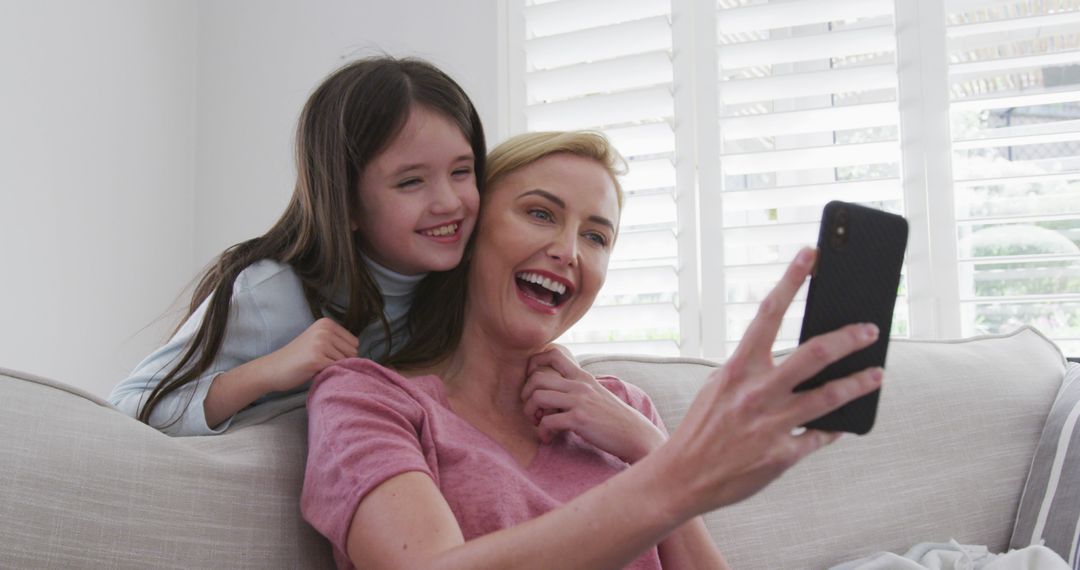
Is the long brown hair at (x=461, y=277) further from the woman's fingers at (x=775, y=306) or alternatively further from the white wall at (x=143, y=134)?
the white wall at (x=143, y=134)

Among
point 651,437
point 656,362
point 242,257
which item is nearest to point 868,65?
point 656,362

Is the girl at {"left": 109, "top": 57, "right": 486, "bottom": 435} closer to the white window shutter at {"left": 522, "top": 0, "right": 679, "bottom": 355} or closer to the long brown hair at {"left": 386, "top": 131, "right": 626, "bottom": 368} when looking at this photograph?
the long brown hair at {"left": 386, "top": 131, "right": 626, "bottom": 368}

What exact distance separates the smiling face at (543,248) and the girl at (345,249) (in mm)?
56

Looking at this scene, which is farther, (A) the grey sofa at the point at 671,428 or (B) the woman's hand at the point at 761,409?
(A) the grey sofa at the point at 671,428

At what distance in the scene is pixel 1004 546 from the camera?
1.72 meters

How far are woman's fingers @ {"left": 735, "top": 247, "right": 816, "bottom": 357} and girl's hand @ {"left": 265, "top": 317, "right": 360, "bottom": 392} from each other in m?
0.67

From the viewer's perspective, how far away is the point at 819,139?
8.80 ft

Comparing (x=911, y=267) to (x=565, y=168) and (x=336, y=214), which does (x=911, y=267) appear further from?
(x=336, y=214)

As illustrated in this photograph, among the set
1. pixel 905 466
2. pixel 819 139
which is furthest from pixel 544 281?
pixel 819 139

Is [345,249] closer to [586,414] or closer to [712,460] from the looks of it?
[586,414]

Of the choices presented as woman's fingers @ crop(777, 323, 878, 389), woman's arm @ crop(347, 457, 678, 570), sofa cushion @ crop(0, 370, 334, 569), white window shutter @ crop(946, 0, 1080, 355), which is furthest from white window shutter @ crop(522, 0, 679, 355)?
woman's fingers @ crop(777, 323, 878, 389)

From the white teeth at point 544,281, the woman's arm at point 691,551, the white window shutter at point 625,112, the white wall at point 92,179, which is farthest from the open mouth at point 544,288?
the white wall at point 92,179

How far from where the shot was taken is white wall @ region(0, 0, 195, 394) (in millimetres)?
2359

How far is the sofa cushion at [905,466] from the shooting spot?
5.13 ft
